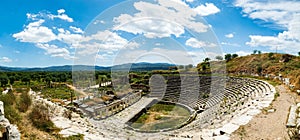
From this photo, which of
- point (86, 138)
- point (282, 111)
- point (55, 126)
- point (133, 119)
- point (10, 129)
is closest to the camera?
point (10, 129)

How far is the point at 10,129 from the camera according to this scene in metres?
5.19

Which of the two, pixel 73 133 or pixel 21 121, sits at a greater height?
pixel 21 121

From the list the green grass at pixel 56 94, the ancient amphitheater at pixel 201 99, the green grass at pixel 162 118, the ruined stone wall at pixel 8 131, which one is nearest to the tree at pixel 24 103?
the ancient amphitheater at pixel 201 99

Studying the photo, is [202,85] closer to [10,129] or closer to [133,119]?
[133,119]

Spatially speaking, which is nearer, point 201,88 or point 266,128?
point 266,128

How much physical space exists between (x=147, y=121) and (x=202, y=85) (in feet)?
47.7

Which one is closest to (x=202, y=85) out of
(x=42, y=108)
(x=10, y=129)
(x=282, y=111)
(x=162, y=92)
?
(x=162, y=92)

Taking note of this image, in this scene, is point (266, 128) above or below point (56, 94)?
Answer: above

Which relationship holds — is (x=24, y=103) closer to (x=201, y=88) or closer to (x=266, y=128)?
(x=266, y=128)

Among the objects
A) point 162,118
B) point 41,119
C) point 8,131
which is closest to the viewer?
point 8,131

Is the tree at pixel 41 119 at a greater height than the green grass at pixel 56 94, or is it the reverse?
the tree at pixel 41 119

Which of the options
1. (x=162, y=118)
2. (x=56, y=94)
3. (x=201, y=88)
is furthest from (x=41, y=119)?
(x=201, y=88)

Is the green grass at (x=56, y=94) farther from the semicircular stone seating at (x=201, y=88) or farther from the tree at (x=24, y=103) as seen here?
the semicircular stone seating at (x=201, y=88)

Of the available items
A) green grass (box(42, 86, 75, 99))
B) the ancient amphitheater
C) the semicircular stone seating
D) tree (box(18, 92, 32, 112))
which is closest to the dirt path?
the ancient amphitheater
